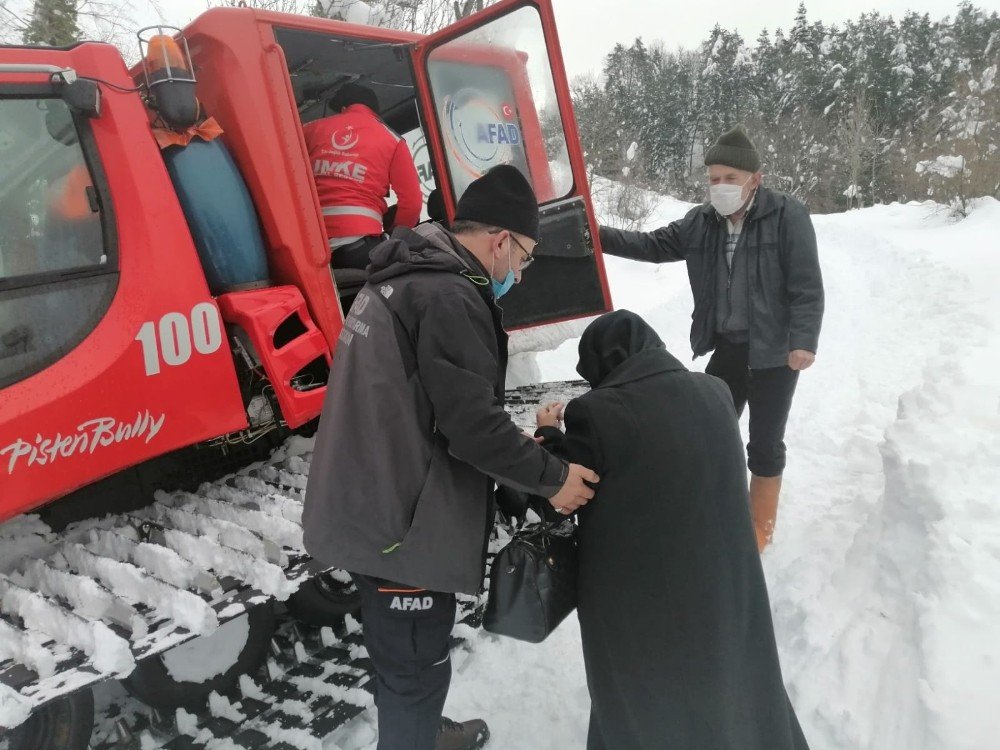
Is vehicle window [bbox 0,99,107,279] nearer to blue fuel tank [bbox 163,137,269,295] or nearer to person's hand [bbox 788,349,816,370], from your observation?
blue fuel tank [bbox 163,137,269,295]

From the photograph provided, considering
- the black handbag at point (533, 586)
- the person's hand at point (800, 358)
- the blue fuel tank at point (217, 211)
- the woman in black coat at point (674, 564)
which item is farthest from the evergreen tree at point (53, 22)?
the woman in black coat at point (674, 564)

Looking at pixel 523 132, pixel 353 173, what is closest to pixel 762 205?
pixel 523 132

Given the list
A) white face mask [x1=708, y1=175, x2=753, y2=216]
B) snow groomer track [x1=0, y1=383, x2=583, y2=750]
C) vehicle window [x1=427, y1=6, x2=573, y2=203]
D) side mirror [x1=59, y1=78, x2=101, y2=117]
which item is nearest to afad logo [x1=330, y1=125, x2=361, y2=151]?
vehicle window [x1=427, y1=6, x2=573, y2=203]

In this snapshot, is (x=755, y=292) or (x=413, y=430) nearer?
(x=413, y=430)

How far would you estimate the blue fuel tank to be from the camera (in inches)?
98.0

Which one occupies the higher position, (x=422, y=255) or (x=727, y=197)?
(x=422, y=255)

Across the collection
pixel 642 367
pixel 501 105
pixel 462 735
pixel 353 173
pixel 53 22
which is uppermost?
pixel 53 22

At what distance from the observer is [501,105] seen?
3.85 metres

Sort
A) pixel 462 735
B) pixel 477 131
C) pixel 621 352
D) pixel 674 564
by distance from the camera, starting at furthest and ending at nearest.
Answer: pixel 477 131
pixel 462 735
pixel 621 352
pixel 674 564

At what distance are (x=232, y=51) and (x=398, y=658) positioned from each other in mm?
2334

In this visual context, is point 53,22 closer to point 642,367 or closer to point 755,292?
point 755,292

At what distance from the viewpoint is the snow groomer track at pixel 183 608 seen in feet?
6.12

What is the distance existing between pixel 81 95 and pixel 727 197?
2.62m

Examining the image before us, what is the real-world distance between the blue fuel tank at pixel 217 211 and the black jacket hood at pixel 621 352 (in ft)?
4.82
